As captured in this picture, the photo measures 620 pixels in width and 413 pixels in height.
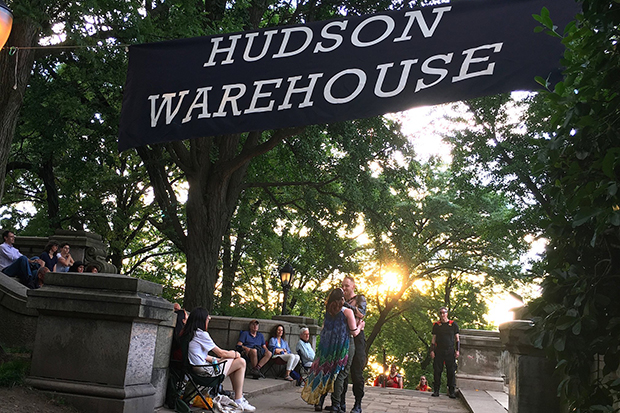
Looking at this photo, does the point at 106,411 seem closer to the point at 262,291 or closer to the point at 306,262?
the point at 306,262

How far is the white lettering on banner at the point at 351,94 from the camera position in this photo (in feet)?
18.5

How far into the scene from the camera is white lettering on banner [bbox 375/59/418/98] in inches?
219

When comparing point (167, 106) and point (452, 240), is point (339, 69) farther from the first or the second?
point (452, 240)

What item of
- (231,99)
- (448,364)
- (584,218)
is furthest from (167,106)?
(448,364)

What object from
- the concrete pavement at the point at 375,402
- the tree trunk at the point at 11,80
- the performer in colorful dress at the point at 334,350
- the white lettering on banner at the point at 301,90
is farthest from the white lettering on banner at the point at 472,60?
the tree trunk at the point at 11,80

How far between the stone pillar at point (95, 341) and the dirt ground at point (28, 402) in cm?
9

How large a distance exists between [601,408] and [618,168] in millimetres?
1226

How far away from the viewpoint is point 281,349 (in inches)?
588

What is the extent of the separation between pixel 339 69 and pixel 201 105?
139 centimetres

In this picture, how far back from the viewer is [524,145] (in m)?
20.2

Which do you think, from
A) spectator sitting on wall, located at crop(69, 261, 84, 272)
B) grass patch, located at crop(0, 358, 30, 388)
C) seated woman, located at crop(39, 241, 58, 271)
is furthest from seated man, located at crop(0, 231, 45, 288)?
grass patch, located at crop(0, 358, 30, 388)

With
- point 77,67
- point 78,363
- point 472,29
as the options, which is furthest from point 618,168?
point 77,67

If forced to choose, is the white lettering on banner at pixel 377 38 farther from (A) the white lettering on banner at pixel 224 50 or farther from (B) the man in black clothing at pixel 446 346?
(B) the man in black clothing at pixel 446 346

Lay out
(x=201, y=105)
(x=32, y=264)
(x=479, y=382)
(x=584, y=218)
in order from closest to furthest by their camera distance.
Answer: (x=584, y=218) → (x=201, y=105) → (x=32, y=264) → (x=479, y=382)
